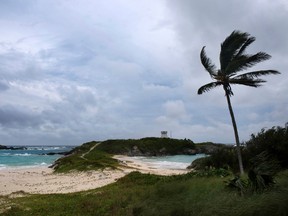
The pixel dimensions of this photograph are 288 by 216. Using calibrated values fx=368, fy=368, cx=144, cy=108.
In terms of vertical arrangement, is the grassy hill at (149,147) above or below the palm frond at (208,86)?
above

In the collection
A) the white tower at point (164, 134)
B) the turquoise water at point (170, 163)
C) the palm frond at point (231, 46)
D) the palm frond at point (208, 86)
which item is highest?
the white tower at point (164, 134)

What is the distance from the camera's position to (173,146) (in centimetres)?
10519

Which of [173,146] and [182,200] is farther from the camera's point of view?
[173,146]

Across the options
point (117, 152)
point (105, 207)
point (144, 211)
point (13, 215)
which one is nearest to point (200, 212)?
point (144, 211)

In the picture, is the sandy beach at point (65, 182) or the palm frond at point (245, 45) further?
the sandy beach at point (65, 182)

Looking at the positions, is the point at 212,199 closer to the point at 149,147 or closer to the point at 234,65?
the point at 234,65

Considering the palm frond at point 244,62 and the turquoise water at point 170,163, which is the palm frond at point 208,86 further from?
the turquoise water at point 170,163

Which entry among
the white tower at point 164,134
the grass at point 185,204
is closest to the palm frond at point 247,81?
the grass at point 185,204

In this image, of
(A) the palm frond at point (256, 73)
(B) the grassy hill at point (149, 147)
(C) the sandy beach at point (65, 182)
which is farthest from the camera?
(B) the grassy hill at point (149, 147)

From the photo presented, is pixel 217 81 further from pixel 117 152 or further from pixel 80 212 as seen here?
pixel 117 152

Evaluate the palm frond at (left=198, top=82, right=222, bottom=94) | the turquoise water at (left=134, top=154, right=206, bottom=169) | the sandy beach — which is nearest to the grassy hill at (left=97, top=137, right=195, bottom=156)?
the turquoise water at (left=134, top=154, right=206, bottom=169)

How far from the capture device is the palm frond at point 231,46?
60.4 feet

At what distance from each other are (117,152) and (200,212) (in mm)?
90037

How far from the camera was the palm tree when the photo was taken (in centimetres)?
1781
